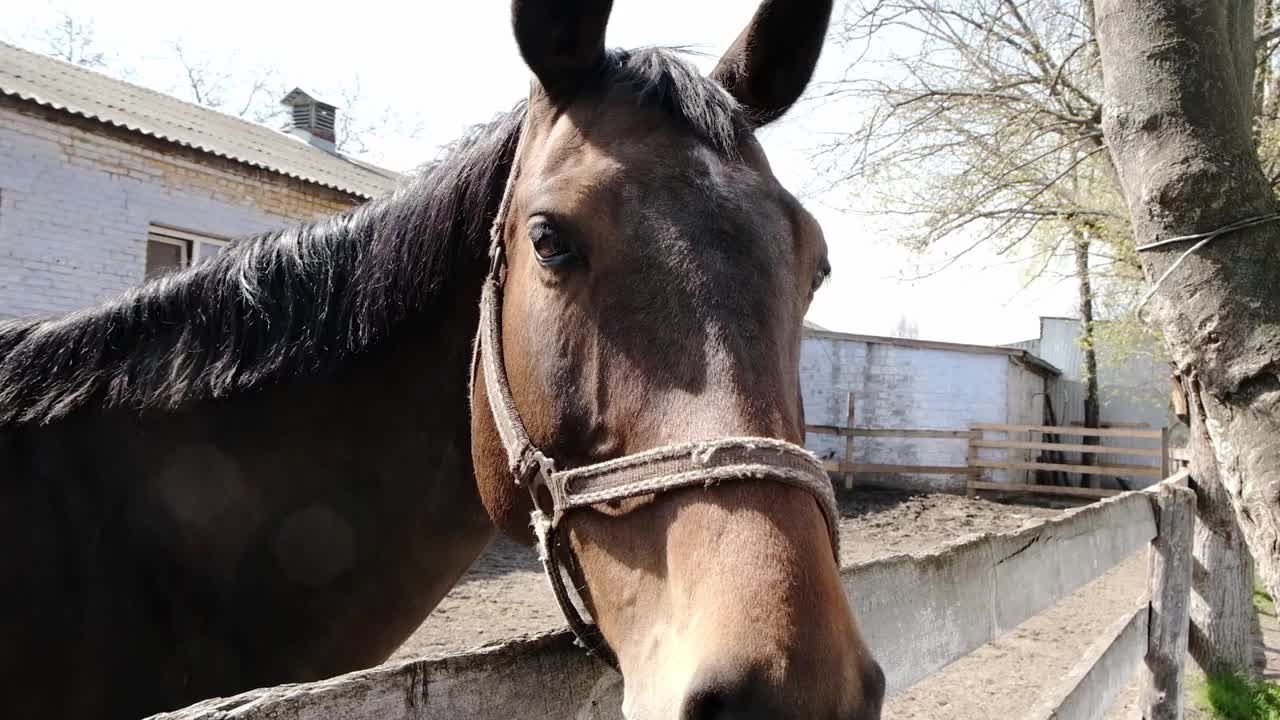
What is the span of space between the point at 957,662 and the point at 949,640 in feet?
15.9

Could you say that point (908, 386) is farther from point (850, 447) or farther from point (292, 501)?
point (292, 501)

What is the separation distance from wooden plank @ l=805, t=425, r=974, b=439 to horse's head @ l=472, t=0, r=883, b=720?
14649 mm

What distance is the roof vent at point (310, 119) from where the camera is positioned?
1653 centimetres

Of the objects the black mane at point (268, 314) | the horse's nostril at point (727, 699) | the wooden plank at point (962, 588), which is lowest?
the wooden plank at point (962, 588)

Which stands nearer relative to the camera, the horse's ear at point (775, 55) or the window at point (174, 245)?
the horse's ear at point (775, 55)

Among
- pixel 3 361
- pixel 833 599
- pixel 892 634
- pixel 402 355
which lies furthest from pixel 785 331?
pixel 3 361

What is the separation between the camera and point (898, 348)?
735 inches

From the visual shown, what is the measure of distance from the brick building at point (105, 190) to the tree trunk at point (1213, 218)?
277 inches

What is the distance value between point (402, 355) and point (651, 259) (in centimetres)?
89

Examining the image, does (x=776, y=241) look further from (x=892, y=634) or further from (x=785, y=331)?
(x=892, y=634)

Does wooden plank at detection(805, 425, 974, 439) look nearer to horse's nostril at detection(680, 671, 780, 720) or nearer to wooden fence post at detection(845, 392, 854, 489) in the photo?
wooden fence post at detection(845, 392, 854, 489)

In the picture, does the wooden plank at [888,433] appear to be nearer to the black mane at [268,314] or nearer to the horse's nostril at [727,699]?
the black mane at [268,314]

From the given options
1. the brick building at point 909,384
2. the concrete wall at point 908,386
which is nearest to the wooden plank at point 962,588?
the brick building at point 909,384

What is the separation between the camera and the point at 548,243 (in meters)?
1.50
